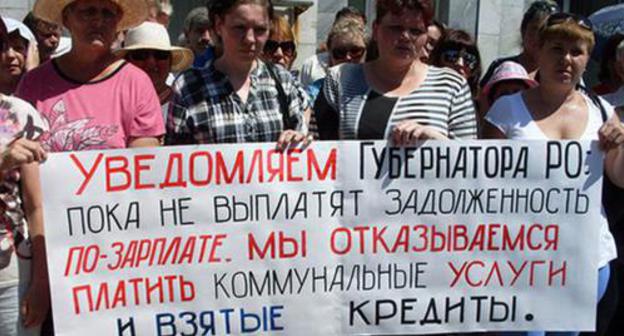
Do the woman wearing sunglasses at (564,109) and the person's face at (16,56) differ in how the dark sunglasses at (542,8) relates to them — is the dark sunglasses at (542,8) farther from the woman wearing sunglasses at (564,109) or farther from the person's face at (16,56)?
the person's face at (16,56)

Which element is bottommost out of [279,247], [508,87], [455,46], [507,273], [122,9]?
[507,273]

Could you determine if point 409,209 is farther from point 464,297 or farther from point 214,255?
point 214,255

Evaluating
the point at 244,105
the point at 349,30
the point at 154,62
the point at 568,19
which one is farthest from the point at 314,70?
the point at 568,19

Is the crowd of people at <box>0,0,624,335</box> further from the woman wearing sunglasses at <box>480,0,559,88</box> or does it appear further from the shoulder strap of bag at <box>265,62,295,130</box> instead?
the woman wearing sunglasses at <box>480,0,559,88</box>

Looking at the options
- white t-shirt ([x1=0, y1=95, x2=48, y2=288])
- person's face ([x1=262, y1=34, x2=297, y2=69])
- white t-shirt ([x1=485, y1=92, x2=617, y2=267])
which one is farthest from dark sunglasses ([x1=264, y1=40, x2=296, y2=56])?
white t-shirt ([x1=0, y1=95, x2=48, y2=288])

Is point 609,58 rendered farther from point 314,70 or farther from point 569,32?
point 314,70

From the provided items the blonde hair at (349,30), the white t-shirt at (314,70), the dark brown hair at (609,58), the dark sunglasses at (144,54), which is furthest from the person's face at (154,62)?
the dark brown hair at (609,58)

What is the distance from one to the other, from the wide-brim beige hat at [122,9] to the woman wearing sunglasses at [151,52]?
878 mm

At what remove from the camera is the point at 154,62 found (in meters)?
4.32

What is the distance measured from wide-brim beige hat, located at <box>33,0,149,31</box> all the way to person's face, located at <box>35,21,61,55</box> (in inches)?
69.6

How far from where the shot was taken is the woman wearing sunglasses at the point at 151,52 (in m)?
4.22

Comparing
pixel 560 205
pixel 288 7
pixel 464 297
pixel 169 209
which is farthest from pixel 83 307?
pixel 288 7

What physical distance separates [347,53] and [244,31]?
260cm

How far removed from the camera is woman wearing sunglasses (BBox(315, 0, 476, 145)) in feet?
10.0
